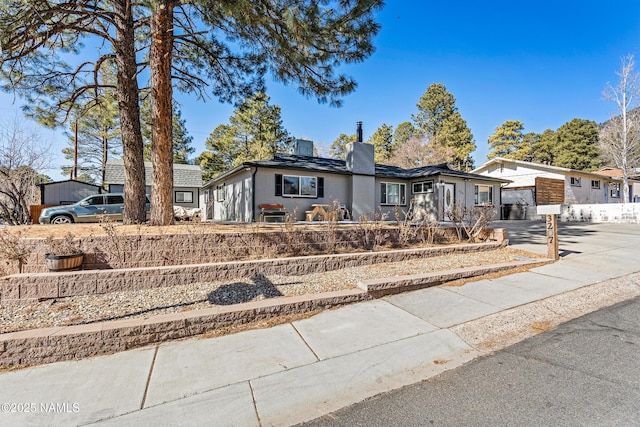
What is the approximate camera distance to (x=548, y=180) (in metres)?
20.7

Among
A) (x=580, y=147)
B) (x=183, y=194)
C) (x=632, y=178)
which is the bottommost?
(x=183, y=194)

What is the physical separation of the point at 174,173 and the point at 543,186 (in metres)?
27.6

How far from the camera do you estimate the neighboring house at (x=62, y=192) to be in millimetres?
17391

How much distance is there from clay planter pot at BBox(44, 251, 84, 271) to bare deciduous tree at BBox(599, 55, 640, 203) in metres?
29.4

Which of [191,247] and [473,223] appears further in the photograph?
[473,223]

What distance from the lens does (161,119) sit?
7316 millimetres

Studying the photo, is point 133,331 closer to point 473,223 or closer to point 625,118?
point 473,223

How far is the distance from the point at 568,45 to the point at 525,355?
17.6 metres

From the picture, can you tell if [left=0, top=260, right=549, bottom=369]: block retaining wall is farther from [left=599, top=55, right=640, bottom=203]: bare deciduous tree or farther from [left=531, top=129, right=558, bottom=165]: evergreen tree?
[left=531, top=129, right=558, bottom=165]: evergreen tree

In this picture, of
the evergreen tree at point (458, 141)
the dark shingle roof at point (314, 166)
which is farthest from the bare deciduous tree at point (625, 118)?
the dark shingle roof at point (314, 166)

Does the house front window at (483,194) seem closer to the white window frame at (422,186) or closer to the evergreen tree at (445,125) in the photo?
the white window frame at (422,186)

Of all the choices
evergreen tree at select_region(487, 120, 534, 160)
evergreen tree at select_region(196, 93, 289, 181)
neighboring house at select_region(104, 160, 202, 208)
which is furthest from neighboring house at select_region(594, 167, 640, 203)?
neighboring house at select_region(104, 160, 202, 208)

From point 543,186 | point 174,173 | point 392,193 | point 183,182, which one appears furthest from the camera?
point 174,173

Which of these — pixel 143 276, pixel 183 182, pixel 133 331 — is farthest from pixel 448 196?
pixel 183 182
